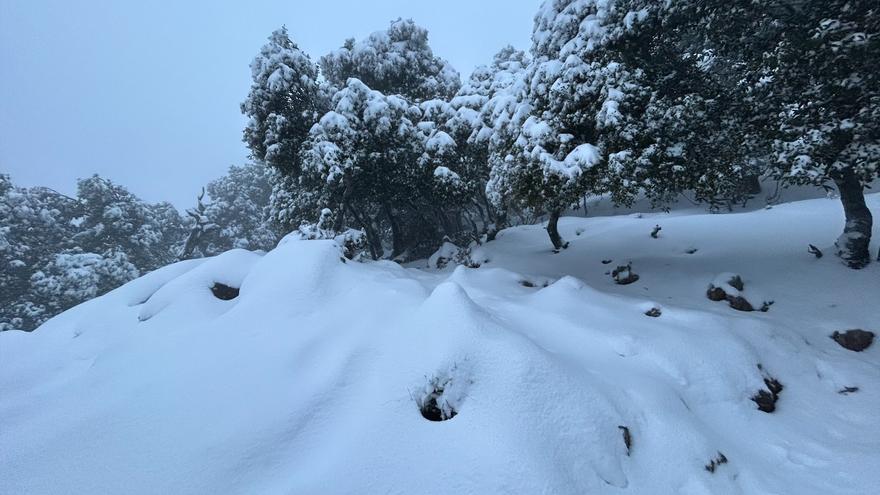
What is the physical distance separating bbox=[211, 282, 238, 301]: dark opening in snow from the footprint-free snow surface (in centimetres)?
3

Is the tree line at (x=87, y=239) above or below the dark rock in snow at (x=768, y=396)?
above

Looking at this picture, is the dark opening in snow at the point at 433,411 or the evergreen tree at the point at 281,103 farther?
the evergreen tree at the point at 281,103

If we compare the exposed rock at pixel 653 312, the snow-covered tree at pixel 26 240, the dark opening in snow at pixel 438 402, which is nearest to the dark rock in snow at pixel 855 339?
the exposed rock at pixel 653 312

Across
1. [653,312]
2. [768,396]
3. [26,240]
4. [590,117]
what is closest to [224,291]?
[653,312]

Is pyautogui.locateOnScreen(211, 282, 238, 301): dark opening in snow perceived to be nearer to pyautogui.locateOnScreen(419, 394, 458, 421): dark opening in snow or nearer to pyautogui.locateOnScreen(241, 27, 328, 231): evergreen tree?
pyautogui.locateOnScreen(419, 394, 458, 421): dark opening in snow

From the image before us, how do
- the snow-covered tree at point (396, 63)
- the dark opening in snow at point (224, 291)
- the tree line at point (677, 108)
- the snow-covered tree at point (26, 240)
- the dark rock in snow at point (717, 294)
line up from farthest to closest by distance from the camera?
1. the snow-covered tree at point (26, 240)
2. the snow-covered tree at point (396, 63)
3. the dark rock in snow at point (717, 294)
4. the tree line at point (677, 108)
5. the dark opening in snow at point (224, 291)

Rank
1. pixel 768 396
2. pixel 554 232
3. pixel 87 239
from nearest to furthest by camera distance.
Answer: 1. pixel 768 396
2. pixel 554 232
3. pixel 87 239

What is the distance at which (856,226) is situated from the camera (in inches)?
321

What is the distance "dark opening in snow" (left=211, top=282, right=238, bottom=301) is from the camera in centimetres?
662

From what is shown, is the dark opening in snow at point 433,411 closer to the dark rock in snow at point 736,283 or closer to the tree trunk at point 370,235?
the dark rock in snow at point 736,283

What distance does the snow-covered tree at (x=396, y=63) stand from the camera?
19.2 meters

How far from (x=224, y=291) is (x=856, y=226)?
13.8 m

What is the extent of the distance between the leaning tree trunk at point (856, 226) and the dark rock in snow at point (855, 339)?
9.94 feet

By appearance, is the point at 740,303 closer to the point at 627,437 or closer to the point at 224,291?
the point at 627,437
